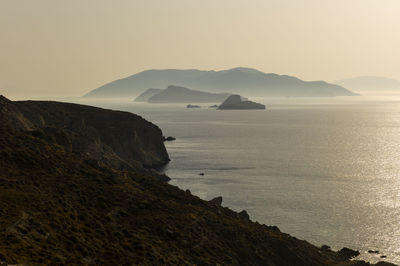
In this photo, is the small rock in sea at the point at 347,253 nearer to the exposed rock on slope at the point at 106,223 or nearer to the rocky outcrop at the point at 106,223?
the rocky outcrop at the point at 106,223

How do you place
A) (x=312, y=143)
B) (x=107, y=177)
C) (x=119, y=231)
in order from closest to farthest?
1. (x=119, y=231)
2. (x=107, y=177)
3. (x=312, y=143)

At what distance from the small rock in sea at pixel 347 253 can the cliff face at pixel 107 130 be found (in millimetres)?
62500

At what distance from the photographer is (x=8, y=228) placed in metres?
33.7

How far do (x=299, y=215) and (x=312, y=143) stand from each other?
4826 inches

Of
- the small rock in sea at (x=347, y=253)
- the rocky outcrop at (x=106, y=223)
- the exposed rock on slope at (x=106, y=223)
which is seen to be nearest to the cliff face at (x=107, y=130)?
the rocky outcrop at (x=106, y=223)

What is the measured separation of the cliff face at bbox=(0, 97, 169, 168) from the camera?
375 feet

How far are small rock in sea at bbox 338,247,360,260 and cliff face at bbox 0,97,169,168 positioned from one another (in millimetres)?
62500

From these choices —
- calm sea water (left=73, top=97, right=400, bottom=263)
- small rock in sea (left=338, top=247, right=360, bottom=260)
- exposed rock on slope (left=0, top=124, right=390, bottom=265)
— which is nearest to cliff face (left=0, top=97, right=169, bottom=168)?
calm sea water (left=73, top=97, right=400, bottom=263)

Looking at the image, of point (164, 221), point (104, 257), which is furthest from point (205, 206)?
point (104, 257)

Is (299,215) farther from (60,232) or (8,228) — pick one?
(8,228)

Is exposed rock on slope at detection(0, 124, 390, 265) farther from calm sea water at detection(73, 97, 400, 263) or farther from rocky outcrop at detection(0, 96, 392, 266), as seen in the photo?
calm sea water at detection(73, 97, 400, 263)

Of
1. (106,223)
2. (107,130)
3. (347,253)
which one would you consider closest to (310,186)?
(347,253)

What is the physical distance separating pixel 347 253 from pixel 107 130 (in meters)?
95.8

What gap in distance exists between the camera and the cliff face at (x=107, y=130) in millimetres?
114375
